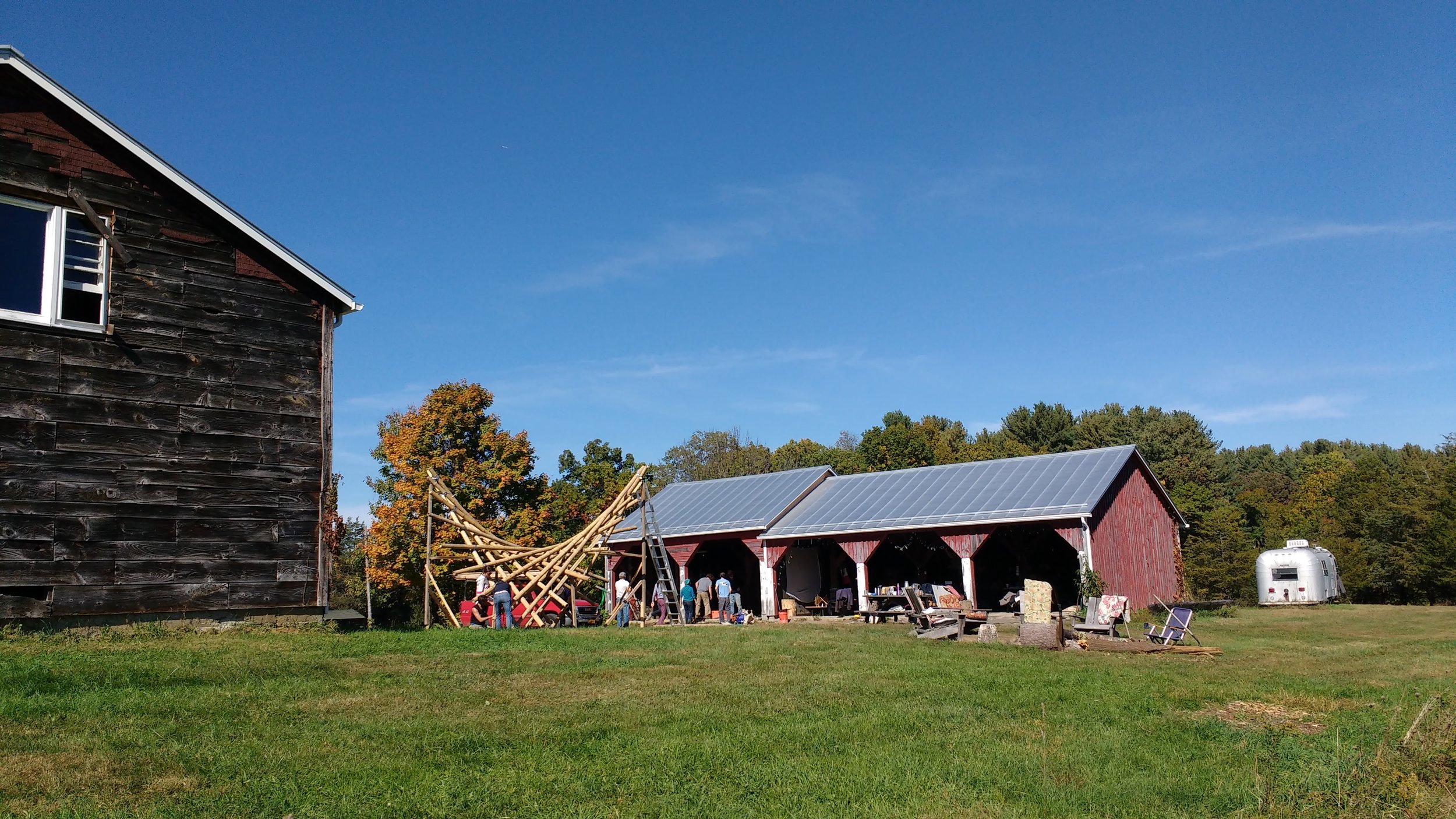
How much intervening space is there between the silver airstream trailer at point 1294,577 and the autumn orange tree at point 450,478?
97.6 ft

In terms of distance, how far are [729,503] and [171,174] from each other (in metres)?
24.0

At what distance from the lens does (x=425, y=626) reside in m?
21.5

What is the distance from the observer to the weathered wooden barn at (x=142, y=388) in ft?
43.5

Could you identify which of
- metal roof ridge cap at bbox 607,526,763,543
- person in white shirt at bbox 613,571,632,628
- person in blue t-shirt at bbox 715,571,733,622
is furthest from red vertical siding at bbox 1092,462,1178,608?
Answer: person in white shirt at bbox 613,571,632,628

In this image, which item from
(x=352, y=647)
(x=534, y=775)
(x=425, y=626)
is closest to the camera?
(x=534, y=775)

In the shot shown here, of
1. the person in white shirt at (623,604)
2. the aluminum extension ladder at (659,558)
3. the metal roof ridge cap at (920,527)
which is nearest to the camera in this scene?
the person in white shirt at (623,604)

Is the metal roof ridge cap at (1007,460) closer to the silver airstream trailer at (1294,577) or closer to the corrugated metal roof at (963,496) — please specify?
the corrugated metal roof at (963,496)

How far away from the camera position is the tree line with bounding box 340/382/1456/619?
143ft

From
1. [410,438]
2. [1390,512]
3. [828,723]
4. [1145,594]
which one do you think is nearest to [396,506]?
[410,438]

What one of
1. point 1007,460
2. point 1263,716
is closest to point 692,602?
point 1007,460

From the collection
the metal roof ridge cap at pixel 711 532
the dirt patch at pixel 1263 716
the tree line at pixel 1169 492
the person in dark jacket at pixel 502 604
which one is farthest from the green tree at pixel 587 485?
the dirt patch at pixel 1263 716

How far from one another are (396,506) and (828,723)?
37485mm

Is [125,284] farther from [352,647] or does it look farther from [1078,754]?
[1078,754]

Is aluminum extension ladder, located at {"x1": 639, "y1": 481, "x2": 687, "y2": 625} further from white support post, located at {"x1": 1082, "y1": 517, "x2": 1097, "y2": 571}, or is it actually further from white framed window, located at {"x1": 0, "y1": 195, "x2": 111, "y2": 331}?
white framed window, located at {"x1": 0, "y1": 195, "x2": 111, "y2": 331}
